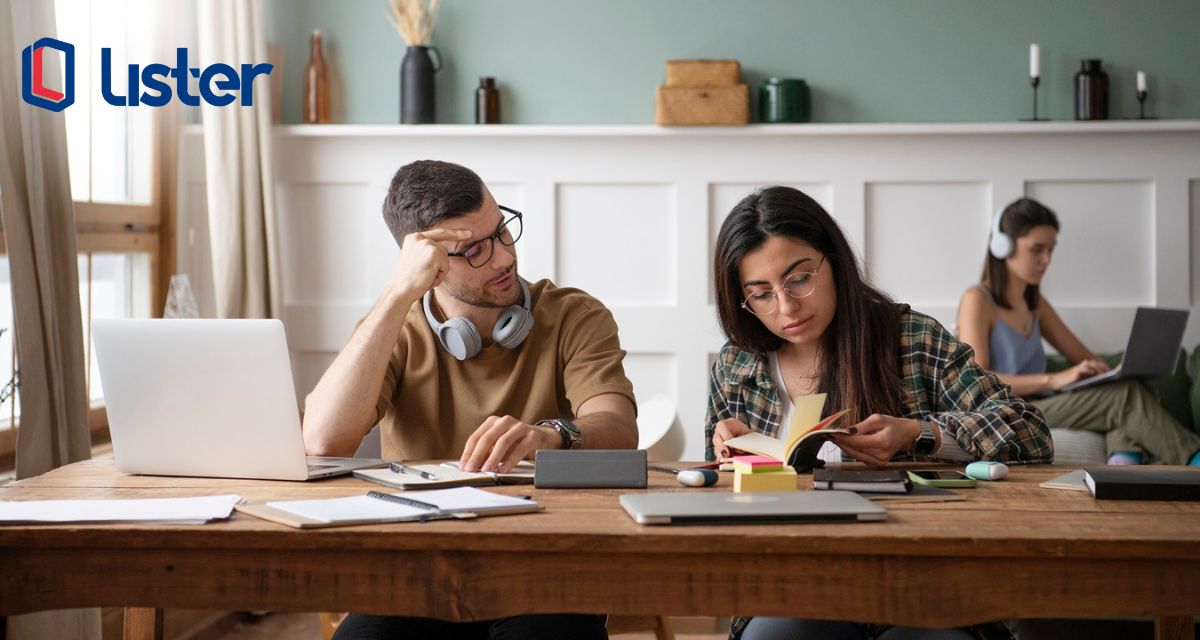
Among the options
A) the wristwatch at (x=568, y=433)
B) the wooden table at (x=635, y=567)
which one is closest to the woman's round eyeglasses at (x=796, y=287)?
the wristwatch at (x=568, y=433)

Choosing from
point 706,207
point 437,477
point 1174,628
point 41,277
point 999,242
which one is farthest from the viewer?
point 706,207

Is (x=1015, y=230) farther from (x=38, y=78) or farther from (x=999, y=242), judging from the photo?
(x=38, y=78)

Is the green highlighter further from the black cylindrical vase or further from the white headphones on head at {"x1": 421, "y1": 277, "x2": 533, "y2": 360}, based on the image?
the black cylindrical vase

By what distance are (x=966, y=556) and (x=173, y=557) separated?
0.91 meters

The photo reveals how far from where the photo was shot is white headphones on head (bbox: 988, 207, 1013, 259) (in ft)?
11.9

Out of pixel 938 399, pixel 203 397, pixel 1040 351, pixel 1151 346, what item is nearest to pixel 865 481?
pixel 938 399

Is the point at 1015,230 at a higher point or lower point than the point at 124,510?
higher

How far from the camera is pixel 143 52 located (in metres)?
3.40

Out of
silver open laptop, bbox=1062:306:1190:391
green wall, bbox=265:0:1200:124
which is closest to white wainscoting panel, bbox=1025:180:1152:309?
green wall, bbox=265:0:1200:124

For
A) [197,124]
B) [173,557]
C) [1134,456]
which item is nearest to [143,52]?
[197,124]

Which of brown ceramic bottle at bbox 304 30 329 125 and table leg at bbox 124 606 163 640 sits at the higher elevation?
brown ceramic bottle at bbox 304 30 329 125

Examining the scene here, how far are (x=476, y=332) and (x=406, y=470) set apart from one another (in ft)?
1.33

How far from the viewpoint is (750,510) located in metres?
1.41

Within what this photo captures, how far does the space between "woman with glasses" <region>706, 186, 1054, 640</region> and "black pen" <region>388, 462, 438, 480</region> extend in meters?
0.48
